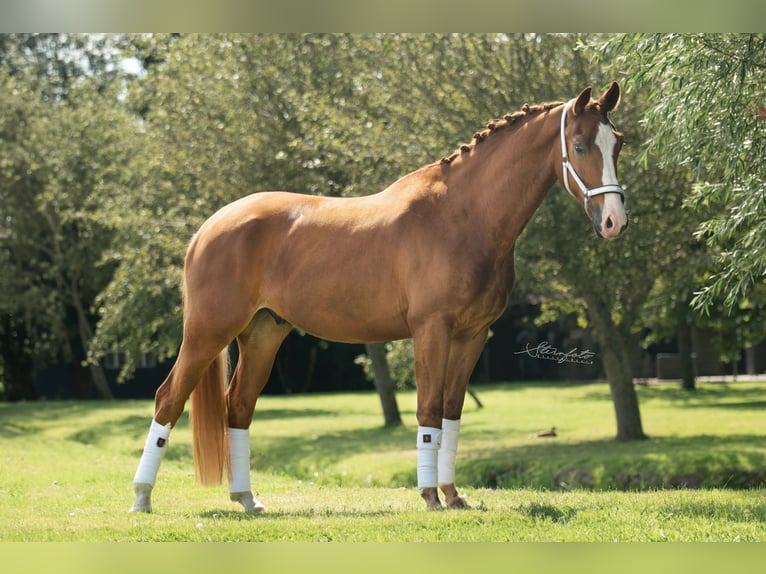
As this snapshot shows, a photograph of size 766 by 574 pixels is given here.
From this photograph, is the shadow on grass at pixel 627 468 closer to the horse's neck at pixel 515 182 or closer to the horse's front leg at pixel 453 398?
the horse's front leg at pixel 453 398

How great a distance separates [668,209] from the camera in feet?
47.2

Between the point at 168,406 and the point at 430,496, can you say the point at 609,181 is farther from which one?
the point at 168,406

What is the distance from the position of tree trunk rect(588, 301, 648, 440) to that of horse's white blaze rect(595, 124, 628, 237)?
8486 millimetres

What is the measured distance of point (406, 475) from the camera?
13.7 m

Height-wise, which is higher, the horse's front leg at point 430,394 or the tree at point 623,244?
the tree at point 623,244

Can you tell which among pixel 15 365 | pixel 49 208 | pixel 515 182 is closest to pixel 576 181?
pixel 515 182

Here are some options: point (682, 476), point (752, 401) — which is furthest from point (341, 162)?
point (752, 401)

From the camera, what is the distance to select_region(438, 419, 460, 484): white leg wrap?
25.1ft

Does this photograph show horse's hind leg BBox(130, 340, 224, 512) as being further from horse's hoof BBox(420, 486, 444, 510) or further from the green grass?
horse's hoof BBox(420, 486, 444, 510)

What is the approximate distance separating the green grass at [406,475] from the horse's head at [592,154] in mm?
2122

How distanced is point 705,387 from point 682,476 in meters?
17.9

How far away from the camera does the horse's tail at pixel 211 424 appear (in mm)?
7949

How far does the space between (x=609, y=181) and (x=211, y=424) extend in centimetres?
351

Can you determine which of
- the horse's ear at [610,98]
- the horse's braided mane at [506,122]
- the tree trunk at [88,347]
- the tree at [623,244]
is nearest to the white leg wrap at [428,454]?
the horse's braided mane at [506,122]
